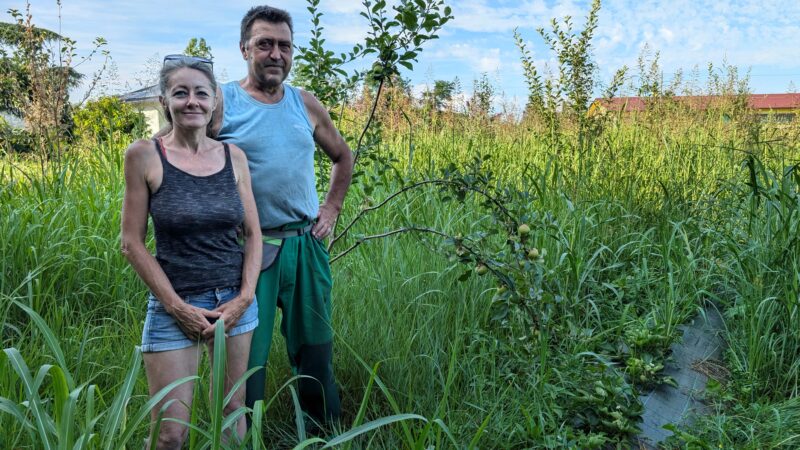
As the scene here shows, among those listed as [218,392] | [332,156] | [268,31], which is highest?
[268,31]

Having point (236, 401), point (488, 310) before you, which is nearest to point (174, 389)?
point (236, 401)

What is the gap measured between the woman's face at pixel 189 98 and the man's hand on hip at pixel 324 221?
2.37 feet

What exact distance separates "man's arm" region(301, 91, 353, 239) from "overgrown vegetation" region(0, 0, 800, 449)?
0.38m

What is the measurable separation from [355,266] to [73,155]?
335cm

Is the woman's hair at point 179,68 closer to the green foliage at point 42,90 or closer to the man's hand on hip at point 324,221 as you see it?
the man's hand on hip at point 324,221

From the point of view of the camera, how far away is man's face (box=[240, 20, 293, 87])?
2408mm

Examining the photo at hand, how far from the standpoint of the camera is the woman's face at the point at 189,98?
2.07 meters

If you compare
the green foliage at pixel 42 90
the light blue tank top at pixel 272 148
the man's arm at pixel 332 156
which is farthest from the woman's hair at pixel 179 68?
the green foliage at pixel 42 90

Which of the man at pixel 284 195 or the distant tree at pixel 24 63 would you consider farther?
the distant tree at pixel 24 63

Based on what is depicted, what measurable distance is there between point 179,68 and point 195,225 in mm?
520

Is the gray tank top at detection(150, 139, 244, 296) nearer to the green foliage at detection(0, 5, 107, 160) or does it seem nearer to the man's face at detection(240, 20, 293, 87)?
the man's face at detection(240, 20, 293, 87)

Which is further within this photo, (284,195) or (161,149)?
(284,195)

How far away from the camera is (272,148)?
2.40m

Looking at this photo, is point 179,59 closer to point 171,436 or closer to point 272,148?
point 272,148
